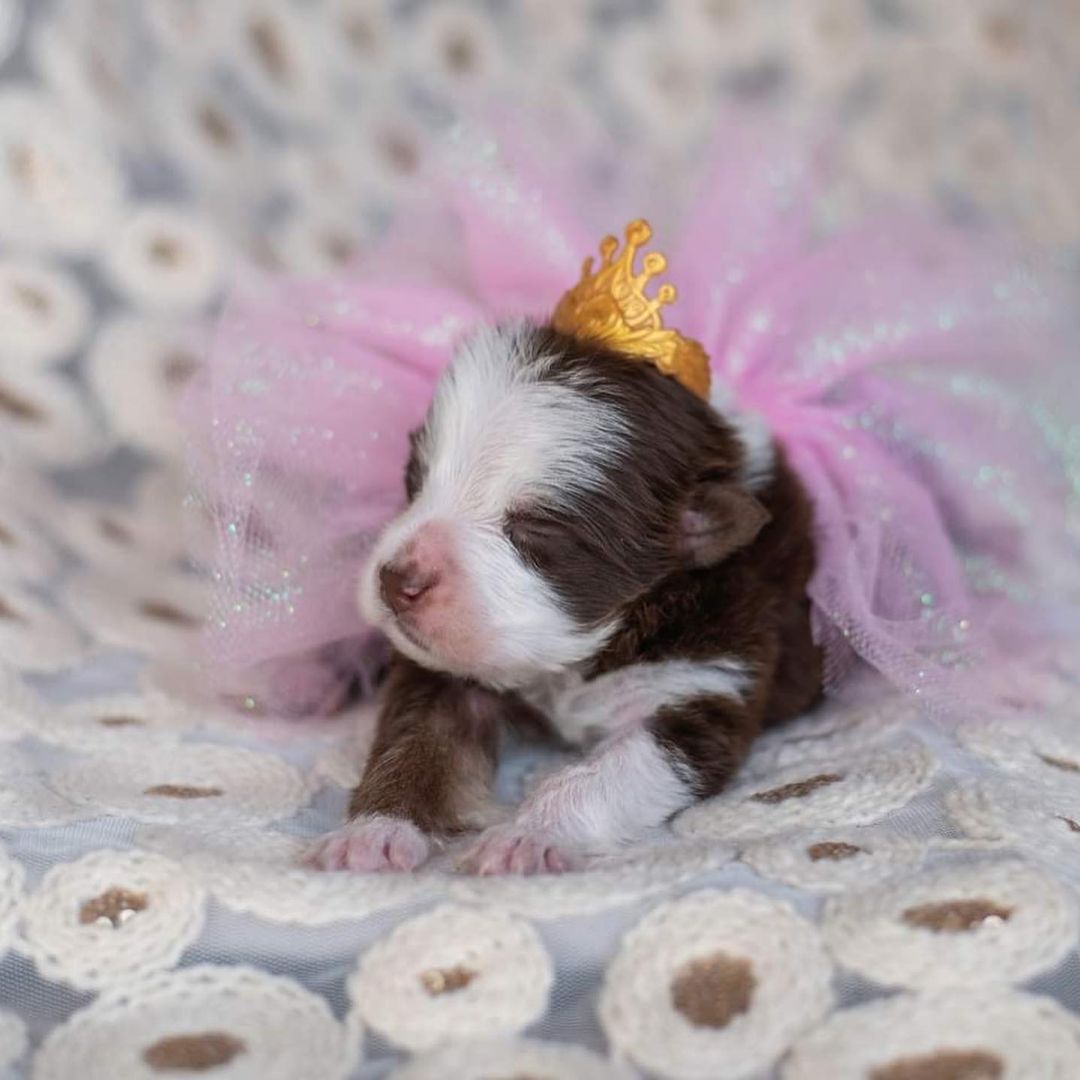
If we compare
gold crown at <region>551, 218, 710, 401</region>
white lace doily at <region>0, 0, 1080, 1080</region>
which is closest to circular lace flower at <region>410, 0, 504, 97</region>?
white lace doily at <region>0, 0, 1080, 1080</region>

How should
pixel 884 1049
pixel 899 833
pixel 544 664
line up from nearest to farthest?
pixel 884 1049 → pixel 899 833 → pixel 544 664

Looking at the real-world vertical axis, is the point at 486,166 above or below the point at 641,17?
below

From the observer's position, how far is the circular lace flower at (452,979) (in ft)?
3.60

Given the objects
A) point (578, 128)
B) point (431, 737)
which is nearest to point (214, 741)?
point (431, 737)

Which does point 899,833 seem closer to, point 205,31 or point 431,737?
point 431,737

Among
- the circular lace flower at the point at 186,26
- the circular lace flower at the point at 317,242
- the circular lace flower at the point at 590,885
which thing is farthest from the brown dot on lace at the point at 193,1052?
the circular lace flower at the point at 186,26

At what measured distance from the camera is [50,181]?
2.20 metres

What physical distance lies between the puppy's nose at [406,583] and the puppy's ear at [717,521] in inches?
11.6

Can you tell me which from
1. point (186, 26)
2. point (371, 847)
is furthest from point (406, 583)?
point (186, 26)

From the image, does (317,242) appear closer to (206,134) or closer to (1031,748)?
(206,134)

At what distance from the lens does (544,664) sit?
1.50 meters

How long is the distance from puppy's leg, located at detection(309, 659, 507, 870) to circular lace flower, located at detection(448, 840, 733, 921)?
109 mm

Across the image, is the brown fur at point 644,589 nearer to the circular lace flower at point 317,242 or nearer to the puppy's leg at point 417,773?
the puppy's leg at point 417,773

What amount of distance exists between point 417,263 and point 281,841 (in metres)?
0.94
